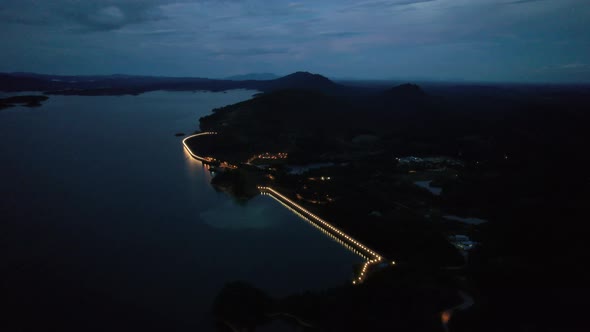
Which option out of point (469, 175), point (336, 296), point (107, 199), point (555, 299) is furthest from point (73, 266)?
point (469, 175)

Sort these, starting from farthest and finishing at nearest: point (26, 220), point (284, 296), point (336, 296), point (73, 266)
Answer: point (26, 220)
point (73, 266)
point (284, 296)
point (336, 296)

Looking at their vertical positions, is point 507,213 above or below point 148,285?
above

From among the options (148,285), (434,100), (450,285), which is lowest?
(148,285)

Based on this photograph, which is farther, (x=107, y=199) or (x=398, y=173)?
(x=398, y=173)

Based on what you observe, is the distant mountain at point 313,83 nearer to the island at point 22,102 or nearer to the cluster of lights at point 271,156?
the island at point 22,102

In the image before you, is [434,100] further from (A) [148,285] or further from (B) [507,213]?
(A) [148,285]

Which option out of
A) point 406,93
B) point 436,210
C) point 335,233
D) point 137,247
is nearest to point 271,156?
point 335,233

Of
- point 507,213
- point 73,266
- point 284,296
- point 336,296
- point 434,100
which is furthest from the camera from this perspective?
point 434,100

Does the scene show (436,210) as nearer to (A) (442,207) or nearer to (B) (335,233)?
(A) (442,207)
